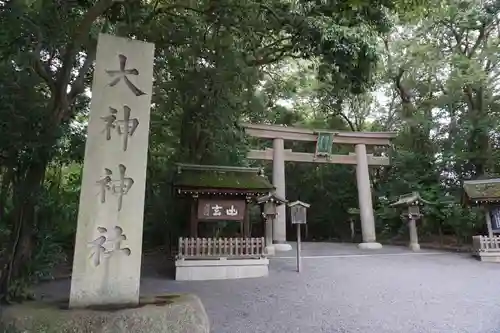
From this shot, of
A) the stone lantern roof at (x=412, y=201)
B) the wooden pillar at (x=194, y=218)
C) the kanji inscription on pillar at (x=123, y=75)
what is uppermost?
the kanji inscription on pillar at (x=123, y=75)

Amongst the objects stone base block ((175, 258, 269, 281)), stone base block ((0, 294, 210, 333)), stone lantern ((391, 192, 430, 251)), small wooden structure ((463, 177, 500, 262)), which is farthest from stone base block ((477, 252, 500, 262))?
stone base block ((0, 294, 210, 333))

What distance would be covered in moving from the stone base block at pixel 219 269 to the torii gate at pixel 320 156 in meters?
4.95

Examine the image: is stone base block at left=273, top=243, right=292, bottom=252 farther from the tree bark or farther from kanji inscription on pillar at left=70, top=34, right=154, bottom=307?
Result: kanji inscription on pillar at left=70, top=34, right=154, bottom=307

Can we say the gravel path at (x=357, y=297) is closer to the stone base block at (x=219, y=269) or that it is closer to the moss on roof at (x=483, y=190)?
the stone base block at (x=219, y=269)

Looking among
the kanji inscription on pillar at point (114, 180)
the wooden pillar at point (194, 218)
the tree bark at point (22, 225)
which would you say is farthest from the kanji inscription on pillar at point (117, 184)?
the wooden pillar at point (194, 218)

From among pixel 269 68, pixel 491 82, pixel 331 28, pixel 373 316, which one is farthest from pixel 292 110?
pixel 373 316

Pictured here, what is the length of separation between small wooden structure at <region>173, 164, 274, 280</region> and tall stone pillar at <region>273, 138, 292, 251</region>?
439 centimetres

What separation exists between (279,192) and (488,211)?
25.5 feet

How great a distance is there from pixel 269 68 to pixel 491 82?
10.3 m

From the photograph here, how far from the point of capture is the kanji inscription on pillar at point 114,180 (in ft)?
13.9

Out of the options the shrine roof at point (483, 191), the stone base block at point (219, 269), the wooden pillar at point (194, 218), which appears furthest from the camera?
the shrine roof at point (483, 191)

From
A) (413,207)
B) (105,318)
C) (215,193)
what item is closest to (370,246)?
(413,207)

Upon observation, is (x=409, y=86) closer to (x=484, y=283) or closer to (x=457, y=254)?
(x=457, y=254)

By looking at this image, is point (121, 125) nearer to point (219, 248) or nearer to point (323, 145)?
point (219, 248)
